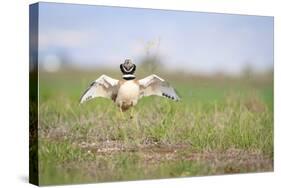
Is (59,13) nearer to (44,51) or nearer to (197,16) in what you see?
(44,51)

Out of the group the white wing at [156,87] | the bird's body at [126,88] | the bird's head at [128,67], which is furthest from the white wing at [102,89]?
the white wing at [156,87]

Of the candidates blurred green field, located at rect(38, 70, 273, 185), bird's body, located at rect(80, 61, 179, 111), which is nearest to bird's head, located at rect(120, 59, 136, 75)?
bird's body, located at rect(80, 61, 179, 111)

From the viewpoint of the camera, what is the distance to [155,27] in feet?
34.8

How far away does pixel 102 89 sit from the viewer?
33.7 feet

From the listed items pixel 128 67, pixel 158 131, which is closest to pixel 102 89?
pixel 128 67

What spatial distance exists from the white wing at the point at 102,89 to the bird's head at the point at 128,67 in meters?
0.18

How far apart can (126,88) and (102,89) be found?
0.33m

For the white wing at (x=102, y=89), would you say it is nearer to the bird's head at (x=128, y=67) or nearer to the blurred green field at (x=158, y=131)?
the blurred green field at (x=158, y=131)

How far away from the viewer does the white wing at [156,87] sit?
1052 cm

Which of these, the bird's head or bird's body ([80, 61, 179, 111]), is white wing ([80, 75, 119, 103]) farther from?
the bird's head

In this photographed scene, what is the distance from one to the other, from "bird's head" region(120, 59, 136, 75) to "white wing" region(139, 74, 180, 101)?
21 cm

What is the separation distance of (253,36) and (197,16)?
968 mm

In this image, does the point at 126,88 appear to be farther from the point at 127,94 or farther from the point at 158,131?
the point at 158,131

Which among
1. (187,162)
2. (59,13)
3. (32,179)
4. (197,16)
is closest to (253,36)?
(197,16)
